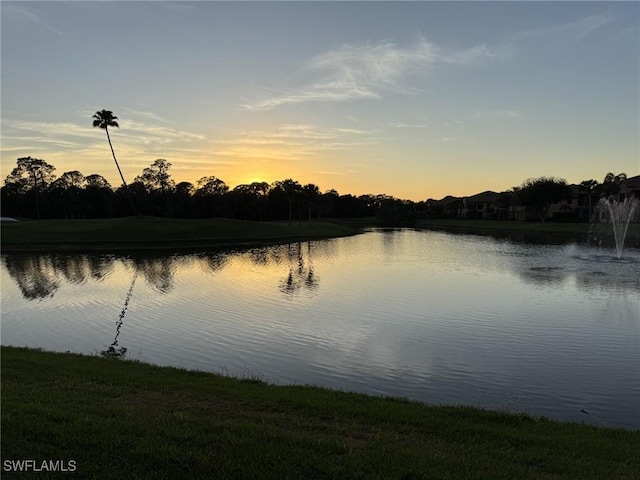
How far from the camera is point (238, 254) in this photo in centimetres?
4384

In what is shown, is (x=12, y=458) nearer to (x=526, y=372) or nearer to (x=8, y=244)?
(x=526, y=372)

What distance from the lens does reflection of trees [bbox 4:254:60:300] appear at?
2348 cm

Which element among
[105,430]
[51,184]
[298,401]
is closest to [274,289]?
[298,401]

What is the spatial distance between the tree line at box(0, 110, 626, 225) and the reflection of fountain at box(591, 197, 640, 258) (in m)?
4.93

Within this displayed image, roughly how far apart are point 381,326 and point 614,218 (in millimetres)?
69128

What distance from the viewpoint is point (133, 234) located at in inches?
2265

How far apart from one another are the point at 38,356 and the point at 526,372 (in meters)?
11.4

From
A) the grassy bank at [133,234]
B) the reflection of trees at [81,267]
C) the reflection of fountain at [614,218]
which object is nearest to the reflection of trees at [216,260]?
the reflection of trees at [81,267]

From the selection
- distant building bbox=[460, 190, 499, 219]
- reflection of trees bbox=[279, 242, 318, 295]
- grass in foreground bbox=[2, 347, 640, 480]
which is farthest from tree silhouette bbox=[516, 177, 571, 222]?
grass in foreground bbox=[2, 347, 640, 480]

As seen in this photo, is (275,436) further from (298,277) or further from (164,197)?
(164,197)

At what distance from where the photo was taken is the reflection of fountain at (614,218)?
65.0 m

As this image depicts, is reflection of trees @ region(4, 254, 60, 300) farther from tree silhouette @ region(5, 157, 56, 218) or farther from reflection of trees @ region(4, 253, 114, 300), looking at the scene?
tree silhouette @ region(5, 157, 56, 218)

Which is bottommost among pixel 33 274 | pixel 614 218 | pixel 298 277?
pixel 298 277

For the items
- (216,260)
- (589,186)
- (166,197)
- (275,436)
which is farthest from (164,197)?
(275,436)
